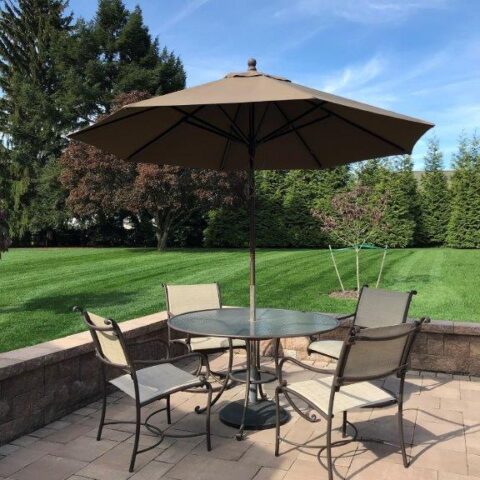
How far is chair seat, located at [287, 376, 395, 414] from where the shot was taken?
285 centimetres

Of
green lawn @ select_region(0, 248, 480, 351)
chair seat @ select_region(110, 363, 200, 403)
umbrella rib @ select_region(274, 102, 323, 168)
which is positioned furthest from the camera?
green lawn @ select_region(0, 248, 480, 351)

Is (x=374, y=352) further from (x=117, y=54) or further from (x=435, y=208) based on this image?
(x=117, y=54)

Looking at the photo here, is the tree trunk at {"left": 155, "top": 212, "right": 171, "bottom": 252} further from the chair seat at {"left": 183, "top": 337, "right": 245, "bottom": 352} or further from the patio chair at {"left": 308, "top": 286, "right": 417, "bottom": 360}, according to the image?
the patio chair at {"left": 308, "top": 286, "right": 417, "bottom": 360}

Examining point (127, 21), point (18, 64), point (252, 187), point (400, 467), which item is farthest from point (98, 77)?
point (400, 467)

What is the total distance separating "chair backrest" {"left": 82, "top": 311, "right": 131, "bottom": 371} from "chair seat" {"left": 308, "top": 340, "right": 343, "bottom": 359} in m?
1.77

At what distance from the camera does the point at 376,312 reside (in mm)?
4441

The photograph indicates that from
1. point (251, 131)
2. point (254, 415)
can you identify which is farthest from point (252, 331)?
point (251, 131)

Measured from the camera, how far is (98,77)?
2388 cm

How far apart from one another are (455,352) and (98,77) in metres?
22.9

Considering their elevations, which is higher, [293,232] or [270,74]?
[270,74]

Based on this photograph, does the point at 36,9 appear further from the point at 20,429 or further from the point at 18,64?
the point at 20,429

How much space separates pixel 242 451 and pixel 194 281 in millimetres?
7152

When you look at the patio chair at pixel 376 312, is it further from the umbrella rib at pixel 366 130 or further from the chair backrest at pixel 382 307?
the umbrella rib at pixel 366 130

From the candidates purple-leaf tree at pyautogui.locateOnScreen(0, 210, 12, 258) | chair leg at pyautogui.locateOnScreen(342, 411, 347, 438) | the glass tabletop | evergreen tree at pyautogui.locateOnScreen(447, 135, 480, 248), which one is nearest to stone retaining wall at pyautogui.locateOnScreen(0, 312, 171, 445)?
the glass tabletop
